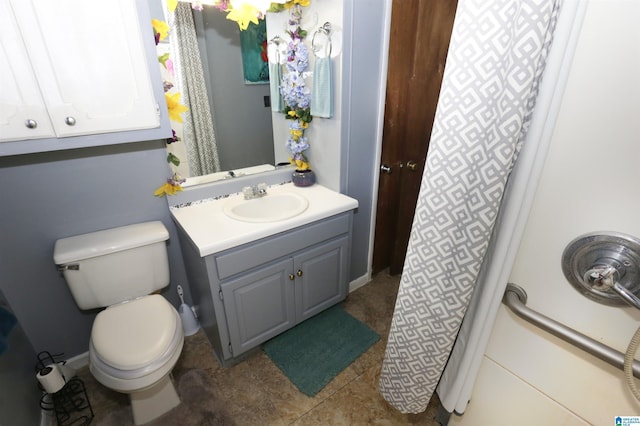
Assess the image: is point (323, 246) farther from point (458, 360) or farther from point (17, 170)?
point (17, 170)

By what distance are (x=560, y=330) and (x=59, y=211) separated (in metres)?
1.82

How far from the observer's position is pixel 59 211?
4.27 feet

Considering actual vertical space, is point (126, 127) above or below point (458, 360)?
above

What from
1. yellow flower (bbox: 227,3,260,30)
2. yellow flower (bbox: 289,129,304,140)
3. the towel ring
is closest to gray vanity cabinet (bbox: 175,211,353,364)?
yellow flower (bbox: 289,129,304,140)

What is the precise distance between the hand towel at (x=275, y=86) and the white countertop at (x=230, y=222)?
0.51 m

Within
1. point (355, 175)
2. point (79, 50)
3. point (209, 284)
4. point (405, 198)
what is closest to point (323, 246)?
point (355, 175)

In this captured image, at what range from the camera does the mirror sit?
1.47m

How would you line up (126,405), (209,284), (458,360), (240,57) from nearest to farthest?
(458,360)
(209,284)
(126,405)
(240,57)

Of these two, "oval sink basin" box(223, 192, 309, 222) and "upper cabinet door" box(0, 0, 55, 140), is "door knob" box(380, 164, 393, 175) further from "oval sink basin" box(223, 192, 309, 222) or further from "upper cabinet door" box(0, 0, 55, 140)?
"upper cabinet door" box(0, 0, 55, 140)

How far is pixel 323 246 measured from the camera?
1.63 metres

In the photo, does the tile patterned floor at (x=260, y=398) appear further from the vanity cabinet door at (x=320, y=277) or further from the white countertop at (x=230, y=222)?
the white countertop at (x=230, y=222)

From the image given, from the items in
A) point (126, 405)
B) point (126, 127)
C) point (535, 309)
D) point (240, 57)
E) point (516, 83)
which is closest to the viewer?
point (516, 83)

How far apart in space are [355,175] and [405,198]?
1.50 ft

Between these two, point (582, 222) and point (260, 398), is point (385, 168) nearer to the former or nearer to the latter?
point (582, 222)
